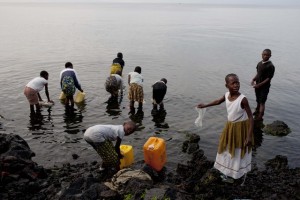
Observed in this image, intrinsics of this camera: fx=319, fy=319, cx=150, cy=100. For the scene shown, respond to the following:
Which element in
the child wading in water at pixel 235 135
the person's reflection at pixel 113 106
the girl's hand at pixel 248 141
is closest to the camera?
the child wading in water at pixel 235 135

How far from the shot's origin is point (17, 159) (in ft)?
24.8

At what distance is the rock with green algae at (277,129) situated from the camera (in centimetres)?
1123

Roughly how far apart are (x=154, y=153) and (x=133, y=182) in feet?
4.36

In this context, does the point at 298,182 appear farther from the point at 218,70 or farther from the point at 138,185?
the point at 218,70

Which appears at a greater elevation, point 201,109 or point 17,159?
point 201,109

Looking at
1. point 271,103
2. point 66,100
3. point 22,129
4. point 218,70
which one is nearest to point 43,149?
point 22,129

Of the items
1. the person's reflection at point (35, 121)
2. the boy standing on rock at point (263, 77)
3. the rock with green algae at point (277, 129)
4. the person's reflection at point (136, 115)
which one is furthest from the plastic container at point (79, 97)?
the rock with green algae at point (277, 129)

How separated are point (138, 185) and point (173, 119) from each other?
608 cm

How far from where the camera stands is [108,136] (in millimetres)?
7602

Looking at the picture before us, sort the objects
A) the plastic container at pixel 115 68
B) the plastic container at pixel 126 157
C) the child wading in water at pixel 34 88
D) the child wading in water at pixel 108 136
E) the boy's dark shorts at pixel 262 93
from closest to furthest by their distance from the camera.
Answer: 1. the child wading in water at pixel 108 136
2. the plastic container at pixel 126 157
3. the boy's dark shorts at pixel 262 93
4. the child wading in water at pixel 34 88
5. the plastic container at pixel 115 68

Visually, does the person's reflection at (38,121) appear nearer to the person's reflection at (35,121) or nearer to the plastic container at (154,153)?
the person's reflection at (35,121)

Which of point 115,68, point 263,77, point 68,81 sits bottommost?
point 68,81

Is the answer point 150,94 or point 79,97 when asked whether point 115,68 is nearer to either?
point 150,94

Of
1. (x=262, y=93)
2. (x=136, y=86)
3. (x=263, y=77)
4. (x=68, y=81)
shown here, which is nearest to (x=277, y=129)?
(x=262, y=93)
